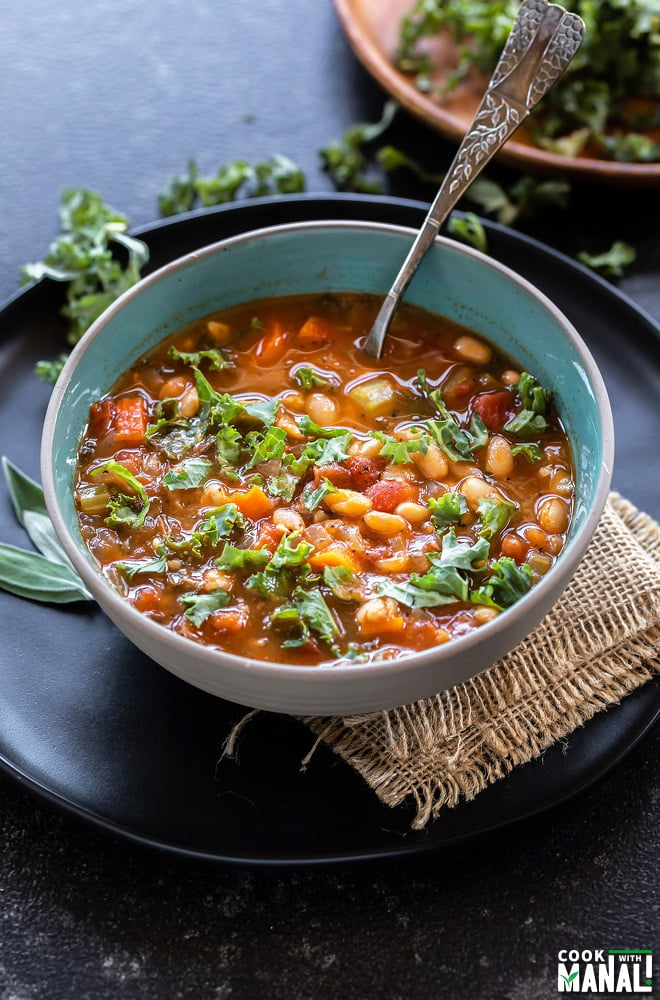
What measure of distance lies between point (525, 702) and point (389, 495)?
2.24 feet

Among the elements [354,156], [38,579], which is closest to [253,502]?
[38,579]

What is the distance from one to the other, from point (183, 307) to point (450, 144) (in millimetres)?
1787

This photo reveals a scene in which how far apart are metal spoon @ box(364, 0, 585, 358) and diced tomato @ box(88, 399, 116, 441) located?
2.89 ft

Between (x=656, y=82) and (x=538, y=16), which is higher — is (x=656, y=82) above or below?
below

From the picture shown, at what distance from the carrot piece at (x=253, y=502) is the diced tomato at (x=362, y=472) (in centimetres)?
25

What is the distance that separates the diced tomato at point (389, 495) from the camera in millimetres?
3033

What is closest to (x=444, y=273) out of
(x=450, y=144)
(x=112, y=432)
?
(x=112, y=432)

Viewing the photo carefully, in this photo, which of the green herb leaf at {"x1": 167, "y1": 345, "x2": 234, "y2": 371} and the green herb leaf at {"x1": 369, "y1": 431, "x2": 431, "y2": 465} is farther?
the green herb leaf at {"x1": 167, "y1": 345, "x2": 234, "y2": 371}

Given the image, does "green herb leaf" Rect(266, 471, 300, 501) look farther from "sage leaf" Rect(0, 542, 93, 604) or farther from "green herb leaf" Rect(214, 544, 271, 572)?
"sage leaf" Rect(0, 542, 93, 604)

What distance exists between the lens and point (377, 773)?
2814 millimetres

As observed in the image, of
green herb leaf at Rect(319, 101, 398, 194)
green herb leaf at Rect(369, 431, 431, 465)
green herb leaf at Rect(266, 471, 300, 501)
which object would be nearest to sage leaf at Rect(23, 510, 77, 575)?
green herb leaf at Rect(266, 471, 300, 501)

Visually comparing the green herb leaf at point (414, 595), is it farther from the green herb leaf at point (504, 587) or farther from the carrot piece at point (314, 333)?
the carrot piece at point (314, 333)

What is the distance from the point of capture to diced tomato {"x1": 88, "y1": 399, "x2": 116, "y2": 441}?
3217 mm

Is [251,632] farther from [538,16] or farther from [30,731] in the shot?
[538,16]
